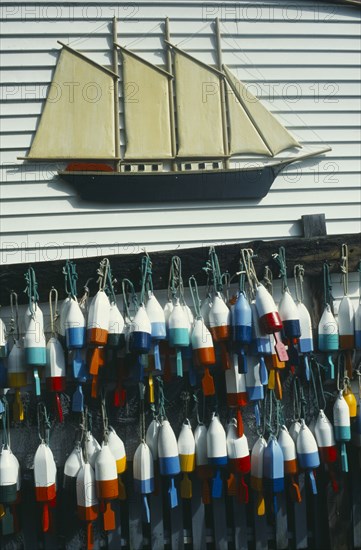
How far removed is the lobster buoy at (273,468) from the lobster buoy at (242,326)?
0.60 metres

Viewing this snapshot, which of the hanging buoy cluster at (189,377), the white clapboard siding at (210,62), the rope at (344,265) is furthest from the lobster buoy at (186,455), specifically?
the white clapboard siding at (210,62)

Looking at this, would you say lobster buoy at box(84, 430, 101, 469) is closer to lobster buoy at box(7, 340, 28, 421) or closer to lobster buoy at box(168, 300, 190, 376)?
lobster buoy at box(7, 340, 28, 421)

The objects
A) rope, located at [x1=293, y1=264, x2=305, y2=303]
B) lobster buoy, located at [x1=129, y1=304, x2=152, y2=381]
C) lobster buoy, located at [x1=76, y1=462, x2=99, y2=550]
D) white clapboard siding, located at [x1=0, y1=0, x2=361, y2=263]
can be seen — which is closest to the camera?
lobster buoy, located at [x1=129, y1=304, x2=152, y2=381]

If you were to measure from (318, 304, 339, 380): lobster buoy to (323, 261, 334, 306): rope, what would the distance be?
10 centimetres

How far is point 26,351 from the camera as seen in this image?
4.91 m

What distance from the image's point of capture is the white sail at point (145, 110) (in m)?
6.25

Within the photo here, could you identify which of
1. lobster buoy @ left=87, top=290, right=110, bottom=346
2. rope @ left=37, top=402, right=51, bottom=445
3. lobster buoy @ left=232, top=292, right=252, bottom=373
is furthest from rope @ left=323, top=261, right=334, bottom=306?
rope @ left=37, top=402, right=51, bottom=445

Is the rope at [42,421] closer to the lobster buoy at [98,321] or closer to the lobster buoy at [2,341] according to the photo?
the lobster buoy at [2,341]

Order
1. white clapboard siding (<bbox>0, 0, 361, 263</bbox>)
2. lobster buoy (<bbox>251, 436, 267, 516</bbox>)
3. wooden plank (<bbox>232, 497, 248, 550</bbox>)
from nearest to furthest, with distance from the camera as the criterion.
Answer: lobster buoy (<bbox>251, 436, 267, 516</bbox>), wooden plank (<bbox>232, 497, 248, 550</bbox>), white clapboard siding (<bbox>0, 0, 361, 263</bbox>)

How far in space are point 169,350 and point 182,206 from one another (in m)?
1.59

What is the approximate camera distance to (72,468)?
5098 millimetres

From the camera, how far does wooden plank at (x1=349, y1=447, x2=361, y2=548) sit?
217 inches

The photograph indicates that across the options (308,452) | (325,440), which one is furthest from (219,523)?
(325,440)

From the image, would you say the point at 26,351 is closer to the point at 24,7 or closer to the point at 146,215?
the point at 146,215
